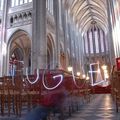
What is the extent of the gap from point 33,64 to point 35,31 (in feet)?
10.0

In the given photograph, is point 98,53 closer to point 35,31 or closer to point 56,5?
point 56,5

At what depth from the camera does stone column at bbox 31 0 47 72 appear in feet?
54.3

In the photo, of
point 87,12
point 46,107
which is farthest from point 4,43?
point 87,12

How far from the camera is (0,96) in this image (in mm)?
6102

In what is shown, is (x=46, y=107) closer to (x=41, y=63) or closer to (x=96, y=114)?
(x=96, y=114)

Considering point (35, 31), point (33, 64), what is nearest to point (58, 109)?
point (33, 64)

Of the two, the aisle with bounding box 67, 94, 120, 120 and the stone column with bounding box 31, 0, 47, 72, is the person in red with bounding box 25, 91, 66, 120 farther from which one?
the stone column with bounding box 31, 0, 47, 72

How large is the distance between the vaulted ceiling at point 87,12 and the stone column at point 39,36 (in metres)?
12.9

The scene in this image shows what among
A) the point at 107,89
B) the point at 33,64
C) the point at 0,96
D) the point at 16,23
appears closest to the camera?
the point at 0,96

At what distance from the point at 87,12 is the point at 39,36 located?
26941 millimetres

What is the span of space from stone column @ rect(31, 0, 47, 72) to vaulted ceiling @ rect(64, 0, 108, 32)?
12.9m

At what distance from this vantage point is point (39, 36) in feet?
56.1

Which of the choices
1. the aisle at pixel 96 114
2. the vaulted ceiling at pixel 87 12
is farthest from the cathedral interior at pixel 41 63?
the vaulted ceiling at pixel 87 12

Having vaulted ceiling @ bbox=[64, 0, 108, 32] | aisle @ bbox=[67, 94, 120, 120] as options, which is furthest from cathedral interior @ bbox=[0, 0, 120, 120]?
vaulted ceiling @ bbox=[64, 0, 108, 32]
